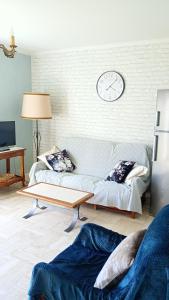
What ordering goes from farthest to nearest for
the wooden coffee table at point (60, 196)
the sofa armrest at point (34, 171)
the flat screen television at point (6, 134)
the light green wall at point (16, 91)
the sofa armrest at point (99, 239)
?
the light green wall at point (16, 91) < the flat screen television at point (6, 134) < the sofa armrest at point (34, 171) < the wooden coffee table at point (60, 196) < the sofa armrest at point (99, 239)

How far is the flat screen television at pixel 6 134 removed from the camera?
4016mm

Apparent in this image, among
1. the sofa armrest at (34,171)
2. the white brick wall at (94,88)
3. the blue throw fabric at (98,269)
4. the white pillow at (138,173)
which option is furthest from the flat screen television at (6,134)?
the blue throw fabric at (98,269)

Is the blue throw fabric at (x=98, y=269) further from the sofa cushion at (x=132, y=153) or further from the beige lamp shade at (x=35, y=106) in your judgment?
the beige lamp shade at (x=35, y=106)

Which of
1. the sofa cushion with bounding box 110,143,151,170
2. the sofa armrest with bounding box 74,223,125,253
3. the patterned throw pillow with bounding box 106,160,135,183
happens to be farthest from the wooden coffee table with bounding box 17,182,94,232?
the sofa cushion with bounding box 110,143,151,170

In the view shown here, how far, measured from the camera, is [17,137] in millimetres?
4656

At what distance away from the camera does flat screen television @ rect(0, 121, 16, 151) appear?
13.2 feet

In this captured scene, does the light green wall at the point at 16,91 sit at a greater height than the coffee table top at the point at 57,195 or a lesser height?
greater

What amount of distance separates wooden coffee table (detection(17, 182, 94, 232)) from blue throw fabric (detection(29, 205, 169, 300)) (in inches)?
34.1

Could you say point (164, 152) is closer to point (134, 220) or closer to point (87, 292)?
point (134, 220)

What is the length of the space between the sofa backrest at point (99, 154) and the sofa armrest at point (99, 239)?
1.91 metres

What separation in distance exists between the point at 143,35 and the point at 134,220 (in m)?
2.47

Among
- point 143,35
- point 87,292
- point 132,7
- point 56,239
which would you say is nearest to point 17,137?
point 56,239

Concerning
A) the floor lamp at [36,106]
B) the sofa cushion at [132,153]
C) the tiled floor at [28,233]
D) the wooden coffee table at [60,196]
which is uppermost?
the floor lamp at [36,106]

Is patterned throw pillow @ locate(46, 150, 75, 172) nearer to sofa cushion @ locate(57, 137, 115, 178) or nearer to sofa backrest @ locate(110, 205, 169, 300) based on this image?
sofa cushion @ locate(57, 137, 115, 178)
